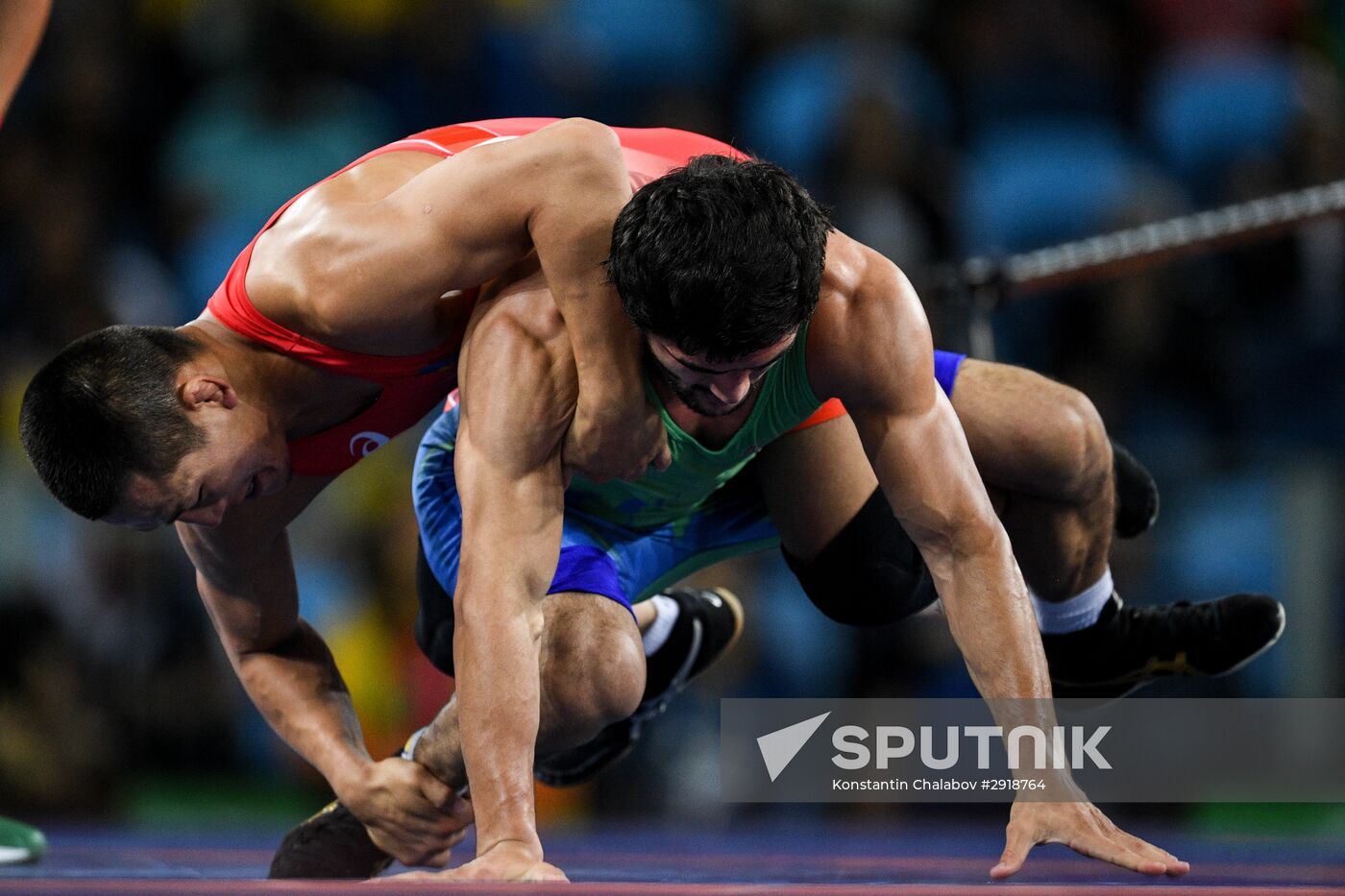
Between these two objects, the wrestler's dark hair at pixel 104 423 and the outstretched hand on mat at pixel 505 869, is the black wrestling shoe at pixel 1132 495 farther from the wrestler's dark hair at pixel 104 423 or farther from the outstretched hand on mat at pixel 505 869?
the wrestler's dark hair at pixel 104 423

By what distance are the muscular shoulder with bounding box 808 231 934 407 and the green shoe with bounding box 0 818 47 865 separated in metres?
1.72

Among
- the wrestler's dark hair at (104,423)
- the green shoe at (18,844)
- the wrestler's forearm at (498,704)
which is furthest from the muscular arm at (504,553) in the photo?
the green shoe at (18,844)

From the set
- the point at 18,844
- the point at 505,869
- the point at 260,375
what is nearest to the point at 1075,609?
the point at 505,869

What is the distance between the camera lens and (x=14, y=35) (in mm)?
2781

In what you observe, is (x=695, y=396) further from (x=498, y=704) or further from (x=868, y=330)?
(x=498, y=704)

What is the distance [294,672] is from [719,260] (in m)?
1.24

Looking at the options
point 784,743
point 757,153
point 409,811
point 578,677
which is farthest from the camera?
point 757,153

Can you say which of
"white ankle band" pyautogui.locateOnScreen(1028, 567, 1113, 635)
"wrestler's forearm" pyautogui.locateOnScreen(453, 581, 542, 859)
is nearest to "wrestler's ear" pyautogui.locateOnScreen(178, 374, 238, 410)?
"wrestler's forearm" pyautogui.locateOnScreen(453, 581, 542, 859)

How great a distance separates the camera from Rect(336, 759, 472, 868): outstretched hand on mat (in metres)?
2.58

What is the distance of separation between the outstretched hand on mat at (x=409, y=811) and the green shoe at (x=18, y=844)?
0.70 m

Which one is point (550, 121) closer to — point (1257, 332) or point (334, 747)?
point (334, 747)

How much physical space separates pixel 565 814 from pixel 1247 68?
2798mm

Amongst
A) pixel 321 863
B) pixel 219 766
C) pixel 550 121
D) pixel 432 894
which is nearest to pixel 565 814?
pixel 219 766

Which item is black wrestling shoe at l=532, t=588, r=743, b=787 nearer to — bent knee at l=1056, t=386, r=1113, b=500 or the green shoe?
bent knee at l=1056, t=386, r=1113, b=500
